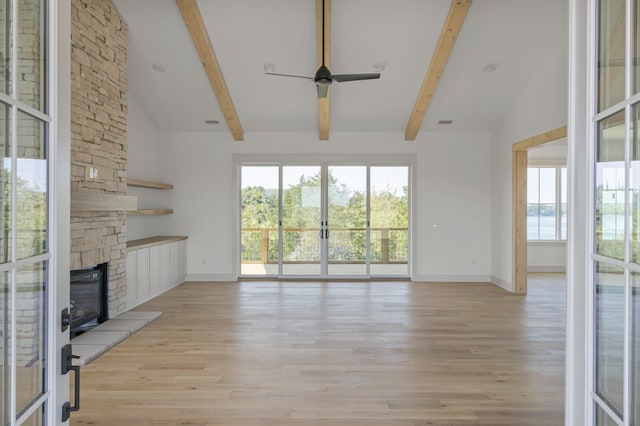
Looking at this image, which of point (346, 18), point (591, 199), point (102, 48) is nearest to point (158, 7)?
point (102, 48)

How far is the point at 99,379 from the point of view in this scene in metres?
3.13

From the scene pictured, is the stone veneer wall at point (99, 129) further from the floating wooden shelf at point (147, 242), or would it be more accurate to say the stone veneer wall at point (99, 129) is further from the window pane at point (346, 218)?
the window pane at point (346, 218)

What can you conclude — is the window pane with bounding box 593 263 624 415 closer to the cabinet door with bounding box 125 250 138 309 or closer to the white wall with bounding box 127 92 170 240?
the cabinet door with bounding box 125 250 138 309

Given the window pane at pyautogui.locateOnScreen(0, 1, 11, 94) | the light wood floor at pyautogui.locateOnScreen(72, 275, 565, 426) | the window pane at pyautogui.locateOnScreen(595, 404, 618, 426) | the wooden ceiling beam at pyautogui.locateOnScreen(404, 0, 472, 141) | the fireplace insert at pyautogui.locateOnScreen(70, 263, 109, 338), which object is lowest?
the light wood floor at pyautogui.locateOnScreen(72, 275, 565, 426)

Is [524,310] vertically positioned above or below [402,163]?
below

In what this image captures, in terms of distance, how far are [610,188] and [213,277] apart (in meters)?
7.02

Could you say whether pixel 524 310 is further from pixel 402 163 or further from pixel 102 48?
pixel 102 48

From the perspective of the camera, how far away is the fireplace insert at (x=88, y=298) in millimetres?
4125

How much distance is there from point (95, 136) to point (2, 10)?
3.74 m

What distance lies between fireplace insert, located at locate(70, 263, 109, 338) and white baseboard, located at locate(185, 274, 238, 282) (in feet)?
9.02

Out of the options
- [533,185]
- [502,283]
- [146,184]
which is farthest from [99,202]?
[533,185]

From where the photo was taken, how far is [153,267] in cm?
595

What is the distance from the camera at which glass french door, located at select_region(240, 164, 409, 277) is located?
7.48 metres

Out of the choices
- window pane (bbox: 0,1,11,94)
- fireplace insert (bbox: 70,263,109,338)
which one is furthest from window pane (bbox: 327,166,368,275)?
window pane (bbox: 0,1,11,94)
